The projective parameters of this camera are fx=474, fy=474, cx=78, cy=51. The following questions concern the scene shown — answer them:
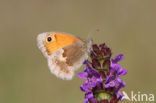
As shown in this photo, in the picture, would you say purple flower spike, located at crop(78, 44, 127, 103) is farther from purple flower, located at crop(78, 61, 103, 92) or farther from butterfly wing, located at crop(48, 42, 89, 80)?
butterfly wing, located at crop(48, 42, 89, 80)

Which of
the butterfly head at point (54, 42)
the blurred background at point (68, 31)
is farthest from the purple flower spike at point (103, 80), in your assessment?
the blurred background at point (68, 31)

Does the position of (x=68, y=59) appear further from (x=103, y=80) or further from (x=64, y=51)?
(x=103, y=80)

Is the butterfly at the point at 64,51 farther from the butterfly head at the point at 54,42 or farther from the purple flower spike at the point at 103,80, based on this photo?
the purple flower spike at the point at 103,80

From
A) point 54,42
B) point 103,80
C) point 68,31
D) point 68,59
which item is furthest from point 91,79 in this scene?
point 68,31

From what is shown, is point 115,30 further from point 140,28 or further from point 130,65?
point 130,65

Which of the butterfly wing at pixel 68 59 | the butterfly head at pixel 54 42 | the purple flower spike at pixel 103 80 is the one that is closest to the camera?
the purple flower spike at pixel 103 80
